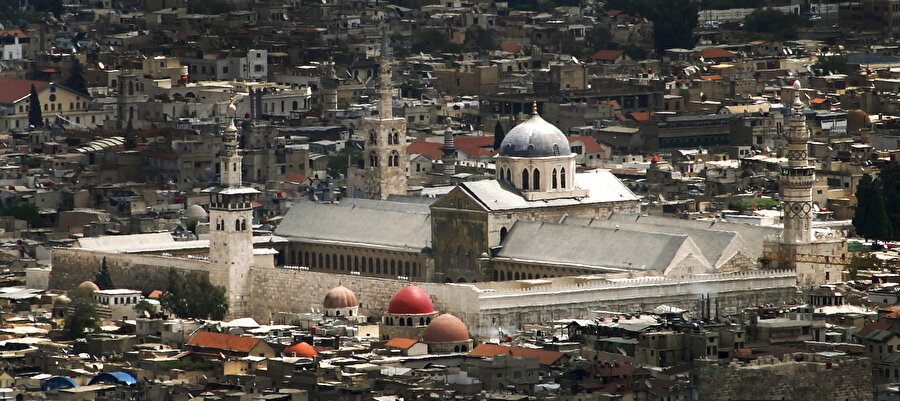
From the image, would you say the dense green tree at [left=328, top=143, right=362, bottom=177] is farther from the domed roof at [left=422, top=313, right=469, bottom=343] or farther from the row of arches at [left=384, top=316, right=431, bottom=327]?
the domed roof at [left=422, top=313, right=469, bottom=343]

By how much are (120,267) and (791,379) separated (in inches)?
1743

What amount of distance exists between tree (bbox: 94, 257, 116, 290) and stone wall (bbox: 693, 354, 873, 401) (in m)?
40.5

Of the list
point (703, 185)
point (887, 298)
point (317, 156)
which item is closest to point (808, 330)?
point (887, 298)

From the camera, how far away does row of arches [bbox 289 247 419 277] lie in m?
150

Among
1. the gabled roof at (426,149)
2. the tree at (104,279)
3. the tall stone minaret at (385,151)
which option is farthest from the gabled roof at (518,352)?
the gabled roof at (426,149)

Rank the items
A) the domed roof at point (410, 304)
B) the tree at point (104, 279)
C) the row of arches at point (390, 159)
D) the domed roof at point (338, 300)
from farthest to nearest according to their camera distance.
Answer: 1. the row of arches at point (390, 159)
2. the tree at point (104, 279)
3. the domed roof at point (338, 300)
4. the domed roof at point (410, 304)

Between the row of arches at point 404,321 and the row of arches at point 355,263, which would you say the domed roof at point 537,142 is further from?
the row of arches at point 404,321

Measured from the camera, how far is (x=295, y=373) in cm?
11681

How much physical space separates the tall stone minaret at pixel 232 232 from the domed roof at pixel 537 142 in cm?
1247

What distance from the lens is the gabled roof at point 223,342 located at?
12579 cm

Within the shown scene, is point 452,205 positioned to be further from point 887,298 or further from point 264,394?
point 264,394

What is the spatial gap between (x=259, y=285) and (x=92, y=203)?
34690 millimetres

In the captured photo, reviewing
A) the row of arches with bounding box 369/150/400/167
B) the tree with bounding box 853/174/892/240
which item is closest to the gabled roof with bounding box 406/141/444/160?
the row of arches with bounding box 369/150/400/167

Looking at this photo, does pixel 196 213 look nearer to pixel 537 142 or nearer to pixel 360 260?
pixel 360 260
